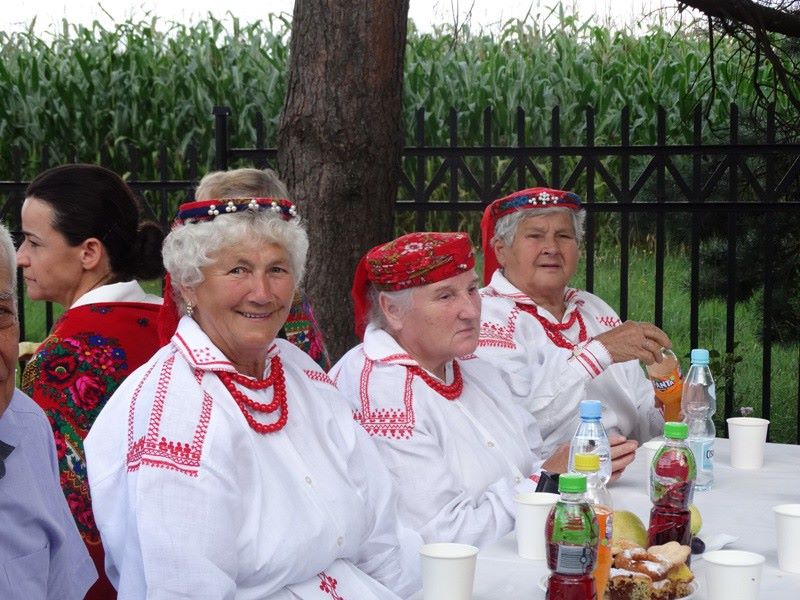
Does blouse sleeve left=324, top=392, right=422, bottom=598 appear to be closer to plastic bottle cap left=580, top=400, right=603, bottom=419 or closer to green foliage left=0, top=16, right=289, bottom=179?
plastic bottle cap left=580, top=400, right=603, bottom=419

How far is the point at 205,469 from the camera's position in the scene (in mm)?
2541

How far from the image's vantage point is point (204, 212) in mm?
2863

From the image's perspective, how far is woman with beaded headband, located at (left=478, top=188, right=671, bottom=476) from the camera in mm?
3908

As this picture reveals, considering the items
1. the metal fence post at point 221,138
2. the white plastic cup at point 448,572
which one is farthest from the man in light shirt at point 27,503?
the metal fence post at point 221,138

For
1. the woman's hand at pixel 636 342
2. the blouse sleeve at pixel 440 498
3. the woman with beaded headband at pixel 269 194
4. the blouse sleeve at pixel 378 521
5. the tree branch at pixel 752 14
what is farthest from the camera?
the tree branch at pixel 752 14

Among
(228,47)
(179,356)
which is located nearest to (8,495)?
(179,356)

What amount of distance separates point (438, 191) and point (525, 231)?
736 centimetres

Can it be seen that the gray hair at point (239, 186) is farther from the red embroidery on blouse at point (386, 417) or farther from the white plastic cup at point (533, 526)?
the white plastic cup at point (533, 526)

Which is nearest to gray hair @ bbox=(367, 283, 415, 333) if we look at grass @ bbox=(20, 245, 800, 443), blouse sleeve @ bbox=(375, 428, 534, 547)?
blouse sleeve @ bbox=(375, 428, 534, 547)

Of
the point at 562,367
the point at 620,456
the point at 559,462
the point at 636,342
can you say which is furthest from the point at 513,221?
the point at 620,456

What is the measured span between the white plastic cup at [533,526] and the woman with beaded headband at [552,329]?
52.6 inches

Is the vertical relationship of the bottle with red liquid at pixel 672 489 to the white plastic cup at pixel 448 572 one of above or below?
above

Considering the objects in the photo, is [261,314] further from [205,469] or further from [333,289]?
[333,289]

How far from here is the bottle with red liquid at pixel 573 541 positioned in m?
2.07
